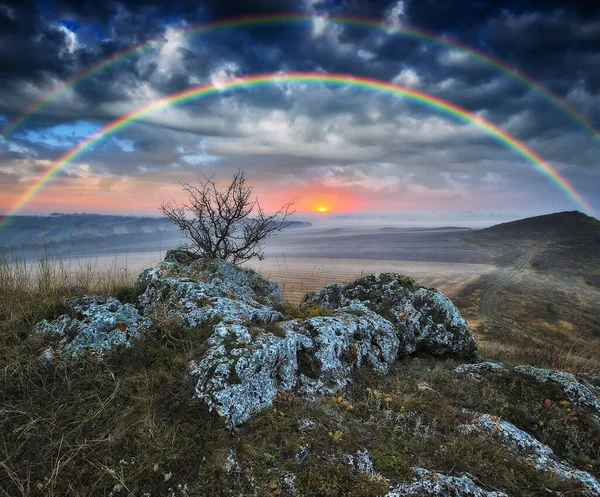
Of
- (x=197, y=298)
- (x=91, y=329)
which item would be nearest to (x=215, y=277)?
(x=197, y=298)

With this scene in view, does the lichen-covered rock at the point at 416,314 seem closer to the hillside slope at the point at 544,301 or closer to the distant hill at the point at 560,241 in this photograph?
the hillside slope at the point at 544,301

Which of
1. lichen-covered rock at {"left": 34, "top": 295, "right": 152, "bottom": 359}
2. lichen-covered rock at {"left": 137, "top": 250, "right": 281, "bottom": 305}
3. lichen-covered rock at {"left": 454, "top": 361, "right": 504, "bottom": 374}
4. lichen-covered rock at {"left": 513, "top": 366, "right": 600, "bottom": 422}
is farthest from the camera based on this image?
lichen-covered rock at {"left": 137, "top": 250, "right": 281, "bottom": 305}

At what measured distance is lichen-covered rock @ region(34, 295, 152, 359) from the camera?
4.68 meters

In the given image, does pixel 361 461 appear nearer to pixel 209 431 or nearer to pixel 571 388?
pixel 209 431

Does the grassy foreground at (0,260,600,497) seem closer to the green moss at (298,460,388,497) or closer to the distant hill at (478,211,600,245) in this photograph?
the green moss at (298,460,388,497)

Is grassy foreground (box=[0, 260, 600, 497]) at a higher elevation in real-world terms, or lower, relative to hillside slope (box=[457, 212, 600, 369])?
higher

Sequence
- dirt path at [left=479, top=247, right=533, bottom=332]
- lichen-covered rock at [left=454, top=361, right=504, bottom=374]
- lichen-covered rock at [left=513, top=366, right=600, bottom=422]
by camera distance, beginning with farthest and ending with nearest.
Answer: dirt path at [left=479, top=247, right=533, bottom=332]
lichen-covered rock at [left=454, top=361, right=504, bottom=374]
lichen-covered rock at [left=513, top=366, right=600, bottom=422]

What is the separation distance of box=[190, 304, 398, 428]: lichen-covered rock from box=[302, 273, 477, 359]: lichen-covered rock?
980 mm

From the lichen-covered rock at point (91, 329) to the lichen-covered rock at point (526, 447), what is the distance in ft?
17.7

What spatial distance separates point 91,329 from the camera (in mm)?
4984

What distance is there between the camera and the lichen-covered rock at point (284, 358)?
13.3 feet

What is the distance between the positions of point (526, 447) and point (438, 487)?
1.74 meters

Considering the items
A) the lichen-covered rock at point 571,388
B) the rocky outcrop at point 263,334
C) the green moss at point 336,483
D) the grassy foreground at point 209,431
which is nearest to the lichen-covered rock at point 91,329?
the rocky outcrop at point 263,334

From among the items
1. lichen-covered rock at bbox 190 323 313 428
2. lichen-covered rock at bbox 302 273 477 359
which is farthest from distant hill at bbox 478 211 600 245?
lichen-covered rock at bbox 190 323 313 428
